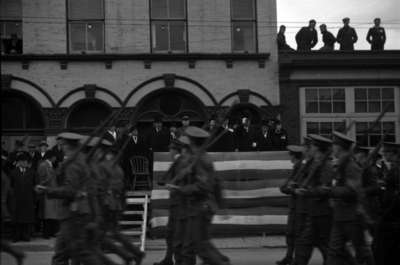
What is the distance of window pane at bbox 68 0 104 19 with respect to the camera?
71.8ft

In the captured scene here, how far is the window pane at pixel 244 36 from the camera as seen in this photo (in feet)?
→ 72.5

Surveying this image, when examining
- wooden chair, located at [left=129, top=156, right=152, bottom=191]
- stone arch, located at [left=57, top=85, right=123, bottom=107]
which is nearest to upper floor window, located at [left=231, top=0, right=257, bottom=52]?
stone arch, located at [left=57, top=85, right=123, bottom=107]

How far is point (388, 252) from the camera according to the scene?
A: 1030 cm

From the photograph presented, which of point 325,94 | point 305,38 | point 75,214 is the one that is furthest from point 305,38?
point 75,214

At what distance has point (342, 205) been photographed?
384 inches

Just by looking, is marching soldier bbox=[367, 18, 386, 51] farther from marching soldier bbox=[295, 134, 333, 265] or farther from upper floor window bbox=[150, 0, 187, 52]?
marching soldier bbox=[295, 134, 333, 265]

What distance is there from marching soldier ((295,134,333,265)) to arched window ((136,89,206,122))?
→ 10316 millimetres

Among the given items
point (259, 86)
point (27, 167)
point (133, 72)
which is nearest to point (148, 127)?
point (133, 72)

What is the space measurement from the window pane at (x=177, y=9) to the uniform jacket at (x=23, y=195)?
7280 mm

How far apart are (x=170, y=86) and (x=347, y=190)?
1237 cm

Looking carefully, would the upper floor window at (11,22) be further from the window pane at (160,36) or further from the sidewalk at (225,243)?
the sidewalk at (225,243)

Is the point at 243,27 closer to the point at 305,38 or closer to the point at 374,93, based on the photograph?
the point at 305,38

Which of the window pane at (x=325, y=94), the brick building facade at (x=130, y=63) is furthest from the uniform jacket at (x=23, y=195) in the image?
the window pane at (x=325, y=94)

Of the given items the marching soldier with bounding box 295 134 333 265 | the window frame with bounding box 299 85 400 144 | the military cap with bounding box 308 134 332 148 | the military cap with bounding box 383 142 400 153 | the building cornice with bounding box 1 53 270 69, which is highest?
the building cornice with bounding box 1 53 270 69
